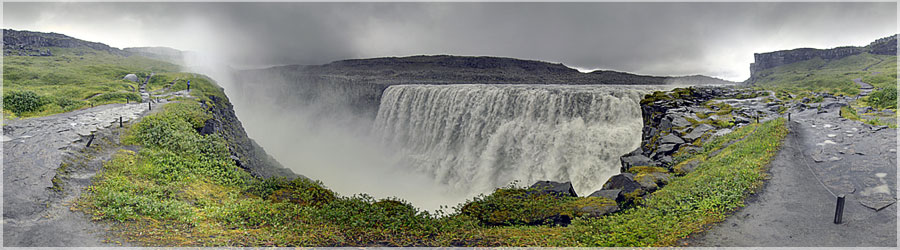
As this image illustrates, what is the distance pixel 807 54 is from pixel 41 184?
21053 centimetres

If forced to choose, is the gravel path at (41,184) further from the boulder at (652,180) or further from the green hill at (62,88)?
the boulder at (652,180)

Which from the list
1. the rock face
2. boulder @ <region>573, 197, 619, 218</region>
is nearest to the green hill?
boulder @ <region>573, 197, 619, 218</region>

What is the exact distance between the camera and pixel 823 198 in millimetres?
8250

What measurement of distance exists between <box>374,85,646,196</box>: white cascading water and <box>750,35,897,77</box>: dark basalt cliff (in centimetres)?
17410

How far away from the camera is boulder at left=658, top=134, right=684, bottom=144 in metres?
17.2

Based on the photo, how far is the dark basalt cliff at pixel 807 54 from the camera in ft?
464

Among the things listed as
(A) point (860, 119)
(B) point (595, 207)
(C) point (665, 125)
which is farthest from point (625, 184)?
(A) point (860, 119)

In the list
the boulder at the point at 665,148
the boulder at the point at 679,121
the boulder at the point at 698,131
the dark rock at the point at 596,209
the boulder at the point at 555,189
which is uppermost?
the boulder at the point at 679,121

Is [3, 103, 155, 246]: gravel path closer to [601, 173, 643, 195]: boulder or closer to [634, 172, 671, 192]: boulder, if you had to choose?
[601, 173, 643, 195]: boulder

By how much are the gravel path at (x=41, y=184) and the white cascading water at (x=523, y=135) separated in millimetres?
21730

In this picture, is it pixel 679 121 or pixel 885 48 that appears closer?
pixel 679 121

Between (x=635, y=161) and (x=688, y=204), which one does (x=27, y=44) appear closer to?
(x=635, y=161)

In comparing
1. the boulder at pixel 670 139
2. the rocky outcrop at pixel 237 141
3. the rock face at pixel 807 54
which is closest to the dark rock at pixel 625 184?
the boulder at pixel 670 139

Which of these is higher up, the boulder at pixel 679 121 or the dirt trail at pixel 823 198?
the boulder at pixel 679 121
